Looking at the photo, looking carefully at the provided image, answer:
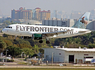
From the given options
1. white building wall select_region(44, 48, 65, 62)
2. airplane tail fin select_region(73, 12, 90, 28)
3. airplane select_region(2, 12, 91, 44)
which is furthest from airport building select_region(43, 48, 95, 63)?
airplane select_region(2, 12, 91, 44)

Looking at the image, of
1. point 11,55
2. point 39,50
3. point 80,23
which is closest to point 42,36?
point 80,23

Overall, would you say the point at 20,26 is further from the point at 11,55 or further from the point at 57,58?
the point at 11,55

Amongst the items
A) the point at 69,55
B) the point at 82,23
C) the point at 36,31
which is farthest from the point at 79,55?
the point at 36,31

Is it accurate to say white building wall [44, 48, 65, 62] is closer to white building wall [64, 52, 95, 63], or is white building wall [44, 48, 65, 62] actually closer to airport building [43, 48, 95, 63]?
airport building [43, 48, 95, 63]

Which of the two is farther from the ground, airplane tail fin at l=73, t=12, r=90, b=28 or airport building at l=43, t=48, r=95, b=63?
airplane tail fin at l=73, t=12, r=90, b=28

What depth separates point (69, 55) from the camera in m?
142

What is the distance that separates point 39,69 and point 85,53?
46236 millimetres

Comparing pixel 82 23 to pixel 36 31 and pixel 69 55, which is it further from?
pixel 69 55

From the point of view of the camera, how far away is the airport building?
457ft

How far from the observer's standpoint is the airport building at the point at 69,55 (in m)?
139

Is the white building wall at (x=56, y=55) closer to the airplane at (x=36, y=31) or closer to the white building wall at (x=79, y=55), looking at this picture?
the white building wall at (x=79, y=55)

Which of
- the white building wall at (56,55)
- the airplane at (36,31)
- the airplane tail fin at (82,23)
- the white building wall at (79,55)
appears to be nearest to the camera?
the airplane at (36,31)

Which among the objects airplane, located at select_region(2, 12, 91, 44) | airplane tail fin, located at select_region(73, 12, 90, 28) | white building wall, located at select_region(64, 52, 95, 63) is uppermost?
airplane tail fin, located at select_region(73, 12, 90, 28)

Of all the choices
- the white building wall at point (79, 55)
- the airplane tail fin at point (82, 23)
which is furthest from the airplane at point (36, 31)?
the white building wall at point (79, 55)
